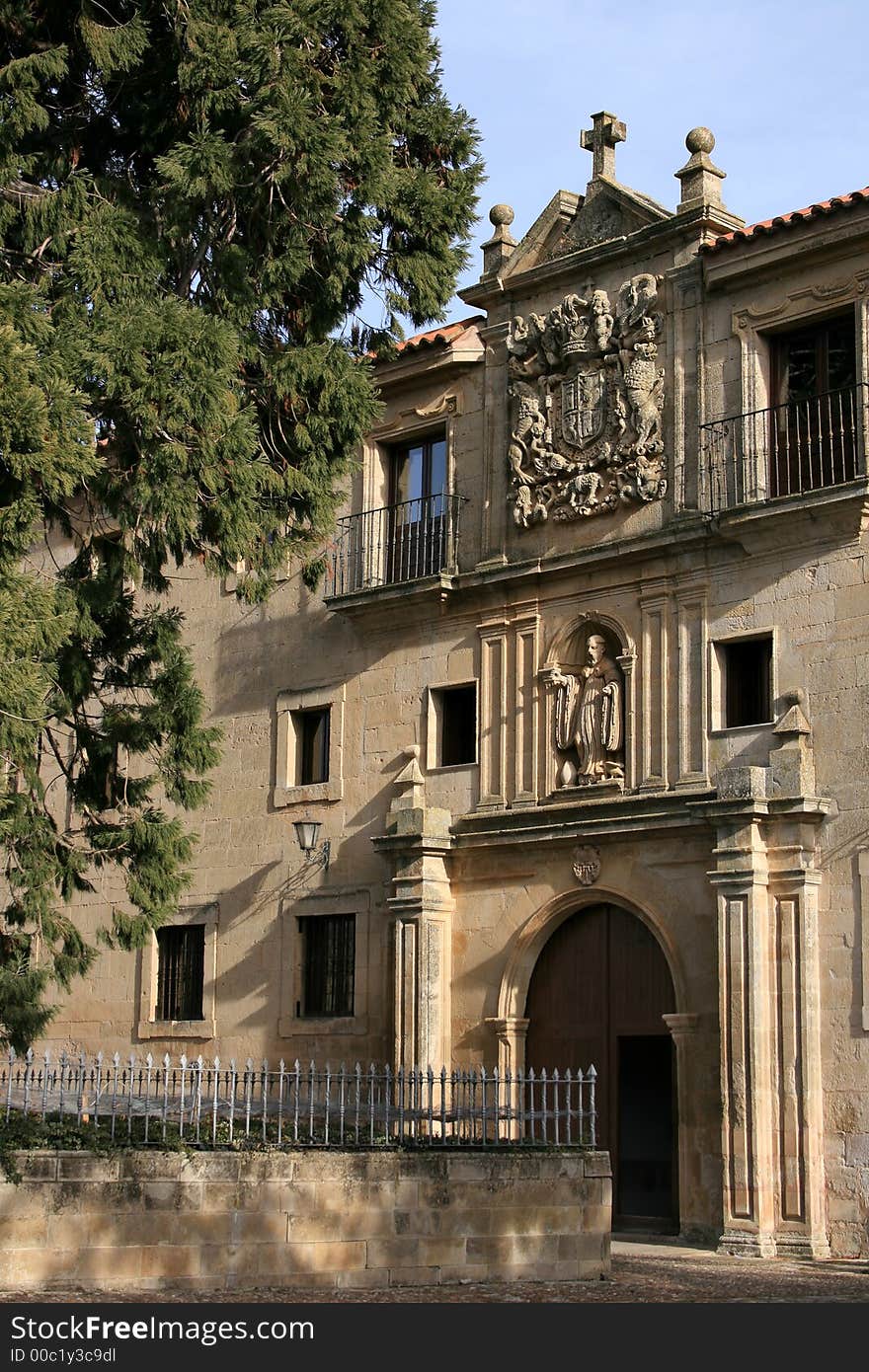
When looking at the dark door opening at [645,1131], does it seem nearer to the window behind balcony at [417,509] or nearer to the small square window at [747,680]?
the small square window at [747,680]

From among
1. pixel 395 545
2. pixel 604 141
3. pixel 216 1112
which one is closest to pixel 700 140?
pixel 604 141

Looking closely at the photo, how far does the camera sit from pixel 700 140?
20156 millimetres

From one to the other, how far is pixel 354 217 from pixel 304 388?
4.57 ft

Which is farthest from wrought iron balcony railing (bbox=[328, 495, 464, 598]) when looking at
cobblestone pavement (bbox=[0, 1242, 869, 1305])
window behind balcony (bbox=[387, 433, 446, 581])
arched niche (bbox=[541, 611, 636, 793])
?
cobblestone pavement (bbox=[0, 1242, 869, 1305])

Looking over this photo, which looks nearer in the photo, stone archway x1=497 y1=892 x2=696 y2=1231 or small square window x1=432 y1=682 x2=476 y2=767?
stone archway x1=497 y1=892 x2=696 y2=1231

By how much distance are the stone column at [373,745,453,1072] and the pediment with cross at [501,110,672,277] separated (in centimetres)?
614

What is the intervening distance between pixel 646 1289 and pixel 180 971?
442 inches

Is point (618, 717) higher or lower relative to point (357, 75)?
lower

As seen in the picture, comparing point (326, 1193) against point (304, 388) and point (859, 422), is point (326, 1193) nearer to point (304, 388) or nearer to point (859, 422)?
point (304, 388)

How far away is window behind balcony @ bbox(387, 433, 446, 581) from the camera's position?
22344 mm

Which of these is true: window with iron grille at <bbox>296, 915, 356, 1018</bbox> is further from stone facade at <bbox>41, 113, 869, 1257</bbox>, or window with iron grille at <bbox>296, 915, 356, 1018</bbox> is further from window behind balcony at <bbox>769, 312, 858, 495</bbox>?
window behind balcony at <bbox>769, 312, 858, 495</bbox>

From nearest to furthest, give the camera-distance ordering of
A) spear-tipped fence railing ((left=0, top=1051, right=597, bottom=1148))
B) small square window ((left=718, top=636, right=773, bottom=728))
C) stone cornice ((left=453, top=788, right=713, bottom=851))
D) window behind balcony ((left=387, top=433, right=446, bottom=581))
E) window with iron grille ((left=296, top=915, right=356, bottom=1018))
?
spear-tipped fence railing ((left=0, top=1051, right=597, bottom=1148)) → small square window ((left=718, top=636, right=773, bottom=728)) → stone cornice ((left=453, top=788, right=713, bottom=851)) → window behind balcony ((left=387, top=433, right=446, bottom=581)) → window with iron grille ((left=296, top=915, right=356, bottom=1018))
